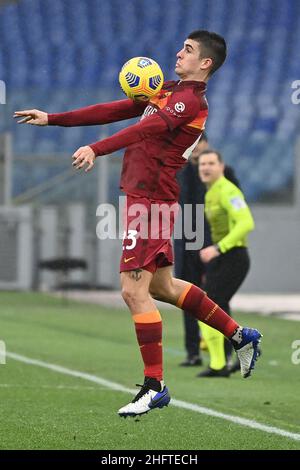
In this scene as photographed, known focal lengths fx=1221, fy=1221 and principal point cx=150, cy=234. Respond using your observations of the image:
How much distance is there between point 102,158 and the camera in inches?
937

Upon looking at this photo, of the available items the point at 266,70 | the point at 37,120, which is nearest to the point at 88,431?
the point at 37,120

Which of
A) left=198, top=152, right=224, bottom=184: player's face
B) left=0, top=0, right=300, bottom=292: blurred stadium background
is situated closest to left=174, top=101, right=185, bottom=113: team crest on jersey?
left=198, top=152, right=224, bottom=184: player's face

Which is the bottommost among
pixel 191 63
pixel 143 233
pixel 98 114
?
pixel 143 233

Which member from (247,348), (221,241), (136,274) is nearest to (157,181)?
(136,274)

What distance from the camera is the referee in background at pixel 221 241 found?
1015 cm

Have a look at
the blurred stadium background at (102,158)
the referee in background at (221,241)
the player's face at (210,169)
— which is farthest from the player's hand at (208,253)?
the blurred stadium background at (102,158)

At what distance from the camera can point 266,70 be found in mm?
28047

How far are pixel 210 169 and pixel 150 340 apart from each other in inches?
143

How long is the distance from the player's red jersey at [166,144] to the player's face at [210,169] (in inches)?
128

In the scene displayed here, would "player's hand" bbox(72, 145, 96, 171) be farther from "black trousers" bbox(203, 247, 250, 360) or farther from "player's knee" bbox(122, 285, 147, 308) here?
"black trousers" bbox(203, 247, 250, 360)

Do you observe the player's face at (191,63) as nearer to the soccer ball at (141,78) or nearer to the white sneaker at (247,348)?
the soccer ball at (141,78)

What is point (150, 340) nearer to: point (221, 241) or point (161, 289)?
point (161, 289)

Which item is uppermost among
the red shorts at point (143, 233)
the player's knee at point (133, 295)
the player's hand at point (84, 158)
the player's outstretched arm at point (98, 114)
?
the player's outstretched arm at point (98, 114)
